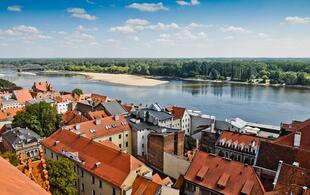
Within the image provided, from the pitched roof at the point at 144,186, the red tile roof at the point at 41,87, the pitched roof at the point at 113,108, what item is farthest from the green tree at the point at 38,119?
the red tile roof at the point at 41,87

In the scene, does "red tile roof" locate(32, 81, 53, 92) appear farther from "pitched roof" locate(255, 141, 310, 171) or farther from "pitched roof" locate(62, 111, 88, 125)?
"pitched roof" locate(255, 141, 310, 171)

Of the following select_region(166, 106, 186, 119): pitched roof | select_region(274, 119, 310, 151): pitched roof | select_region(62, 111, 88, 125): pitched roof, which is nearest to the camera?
select_region(274, 119, 310, 151): pitched roof

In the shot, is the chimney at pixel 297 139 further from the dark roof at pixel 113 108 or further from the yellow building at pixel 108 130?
the dark roof at pixel 113 108

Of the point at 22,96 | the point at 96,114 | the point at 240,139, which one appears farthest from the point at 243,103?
the point at 22,96

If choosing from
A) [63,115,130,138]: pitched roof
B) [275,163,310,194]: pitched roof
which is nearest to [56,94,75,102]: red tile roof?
[63,115,130,138]: pitched roof

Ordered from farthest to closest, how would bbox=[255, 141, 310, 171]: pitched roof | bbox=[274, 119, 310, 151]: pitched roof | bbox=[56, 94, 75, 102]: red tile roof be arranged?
bbox=[56, 94, 75, 102]: red tile roof → bbox=[274, 119, 310, 151]: pitched roof → bbox=[255, 141, 310, 171]: pitched roof

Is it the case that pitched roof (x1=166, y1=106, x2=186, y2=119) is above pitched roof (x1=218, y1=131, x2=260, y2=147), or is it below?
above

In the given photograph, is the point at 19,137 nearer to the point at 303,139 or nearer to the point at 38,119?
the point at 38,119

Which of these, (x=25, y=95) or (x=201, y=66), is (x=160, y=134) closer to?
(x=25, y=95)
